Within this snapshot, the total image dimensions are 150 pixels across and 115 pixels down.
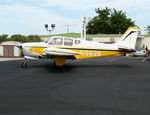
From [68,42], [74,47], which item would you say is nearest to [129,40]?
[74,47]

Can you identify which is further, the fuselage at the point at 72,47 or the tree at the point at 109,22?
the tree at the point at 109,22

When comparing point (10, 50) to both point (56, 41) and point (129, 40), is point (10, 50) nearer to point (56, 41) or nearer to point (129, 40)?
point (56, 41)

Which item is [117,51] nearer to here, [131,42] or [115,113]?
[131,42]

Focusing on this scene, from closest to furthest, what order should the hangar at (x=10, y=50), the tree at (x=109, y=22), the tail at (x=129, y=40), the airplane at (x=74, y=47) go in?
the airplane at (x=74, y=47)
the tail at (x=129, y=40)
the hangar at (x=10, y=50)
the tree at (x=109, y=22)

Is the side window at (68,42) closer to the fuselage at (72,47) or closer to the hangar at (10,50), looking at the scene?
the fuselage at (72,47)

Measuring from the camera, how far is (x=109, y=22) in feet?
239

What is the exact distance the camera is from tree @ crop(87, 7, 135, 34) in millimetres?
70688

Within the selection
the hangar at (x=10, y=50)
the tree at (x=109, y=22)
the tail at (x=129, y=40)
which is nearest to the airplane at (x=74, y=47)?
the tail at (x=129, y=40)

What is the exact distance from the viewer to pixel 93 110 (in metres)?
3.90

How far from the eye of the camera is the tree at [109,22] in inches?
2783

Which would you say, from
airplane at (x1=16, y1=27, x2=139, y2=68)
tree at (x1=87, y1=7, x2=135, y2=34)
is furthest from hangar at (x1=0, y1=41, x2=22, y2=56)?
tree at (x1=87, y1=7, x2=135, y2=34)

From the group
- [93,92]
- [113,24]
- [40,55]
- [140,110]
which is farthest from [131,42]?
[113,24]

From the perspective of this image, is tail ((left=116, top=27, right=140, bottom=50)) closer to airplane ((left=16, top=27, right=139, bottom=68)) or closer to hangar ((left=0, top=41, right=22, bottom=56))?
airplane ((left=16, top=27, right=139, bottom=68))

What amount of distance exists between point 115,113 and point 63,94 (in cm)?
198
